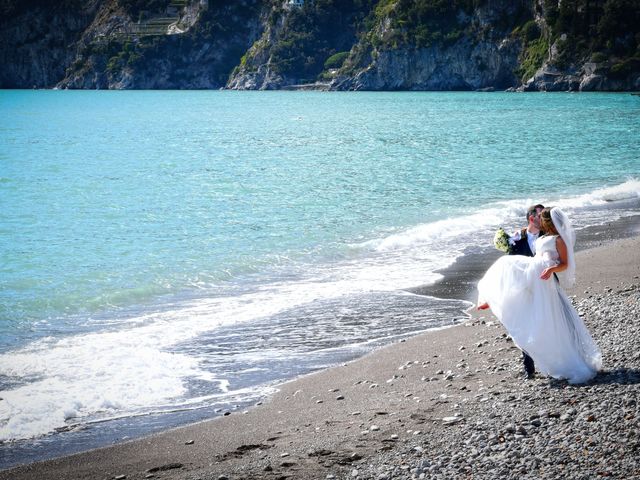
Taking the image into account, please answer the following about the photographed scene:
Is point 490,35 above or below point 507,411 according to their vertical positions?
above

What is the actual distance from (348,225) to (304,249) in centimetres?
431

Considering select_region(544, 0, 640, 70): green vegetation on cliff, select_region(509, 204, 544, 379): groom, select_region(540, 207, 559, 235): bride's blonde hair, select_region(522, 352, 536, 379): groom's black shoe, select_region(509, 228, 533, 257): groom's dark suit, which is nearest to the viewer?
select_region(540, 207, 559, 235): bride's blonde hair

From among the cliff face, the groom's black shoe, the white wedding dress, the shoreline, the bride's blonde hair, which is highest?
the cliff face

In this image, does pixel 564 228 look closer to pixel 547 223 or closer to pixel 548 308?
pixel 547 223

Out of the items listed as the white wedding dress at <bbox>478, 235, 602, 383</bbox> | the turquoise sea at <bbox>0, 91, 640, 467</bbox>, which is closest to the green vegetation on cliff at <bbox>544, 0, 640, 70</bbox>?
the turquoise sea at <bbox>0, 91, 640, 467</bbox>

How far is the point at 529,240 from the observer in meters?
9.88

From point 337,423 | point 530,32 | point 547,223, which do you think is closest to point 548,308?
point 547,223

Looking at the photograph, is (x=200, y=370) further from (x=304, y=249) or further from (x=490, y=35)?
(x=490, y=35)

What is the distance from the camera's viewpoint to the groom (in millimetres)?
9680

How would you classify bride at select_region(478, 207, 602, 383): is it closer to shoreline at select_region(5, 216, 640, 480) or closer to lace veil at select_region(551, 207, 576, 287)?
lace veil at select_region(551, 207, 576, 287)

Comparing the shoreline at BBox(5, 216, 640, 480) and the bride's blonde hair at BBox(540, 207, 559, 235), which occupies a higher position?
the bride's blonde hair at BBox(540, 207, 559, 235)

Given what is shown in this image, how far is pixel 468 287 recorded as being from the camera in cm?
1750


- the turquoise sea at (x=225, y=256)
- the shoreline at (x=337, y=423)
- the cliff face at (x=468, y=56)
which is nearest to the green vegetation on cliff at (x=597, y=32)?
the cliff face at (x=468, y=56)

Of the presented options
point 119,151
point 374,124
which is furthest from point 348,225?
point 374,124
